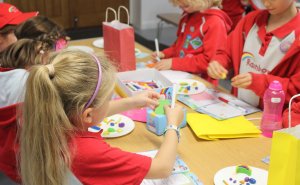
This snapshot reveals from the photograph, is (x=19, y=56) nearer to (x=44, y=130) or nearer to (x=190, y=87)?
(x=44, y=130)

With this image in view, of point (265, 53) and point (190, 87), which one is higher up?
point (265, 53)

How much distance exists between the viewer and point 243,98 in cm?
178

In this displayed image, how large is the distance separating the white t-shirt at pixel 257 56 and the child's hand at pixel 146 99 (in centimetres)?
52

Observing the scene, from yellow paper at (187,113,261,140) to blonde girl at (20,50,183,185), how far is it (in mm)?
407

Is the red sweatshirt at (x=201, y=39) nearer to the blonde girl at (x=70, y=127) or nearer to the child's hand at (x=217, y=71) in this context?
the child's hand at (x=217, y=71)

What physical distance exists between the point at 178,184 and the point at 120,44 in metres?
1.00

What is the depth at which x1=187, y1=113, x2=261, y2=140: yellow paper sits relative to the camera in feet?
4.53

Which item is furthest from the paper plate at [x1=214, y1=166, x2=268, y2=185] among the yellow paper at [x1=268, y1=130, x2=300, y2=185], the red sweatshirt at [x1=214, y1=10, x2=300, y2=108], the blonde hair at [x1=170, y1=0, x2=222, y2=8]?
the blonde hair at [x1=170, y1=0, x2=222, y2=8]

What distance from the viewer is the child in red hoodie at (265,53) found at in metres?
1.52

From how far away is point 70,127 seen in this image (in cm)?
97

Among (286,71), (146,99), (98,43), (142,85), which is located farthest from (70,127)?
(98,43)

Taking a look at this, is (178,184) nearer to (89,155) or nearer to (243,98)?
(89,155)

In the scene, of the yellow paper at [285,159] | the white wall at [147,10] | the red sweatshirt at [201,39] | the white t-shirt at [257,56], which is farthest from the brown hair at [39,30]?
the white wall at [147,10]

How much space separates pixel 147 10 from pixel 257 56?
3781 mm
